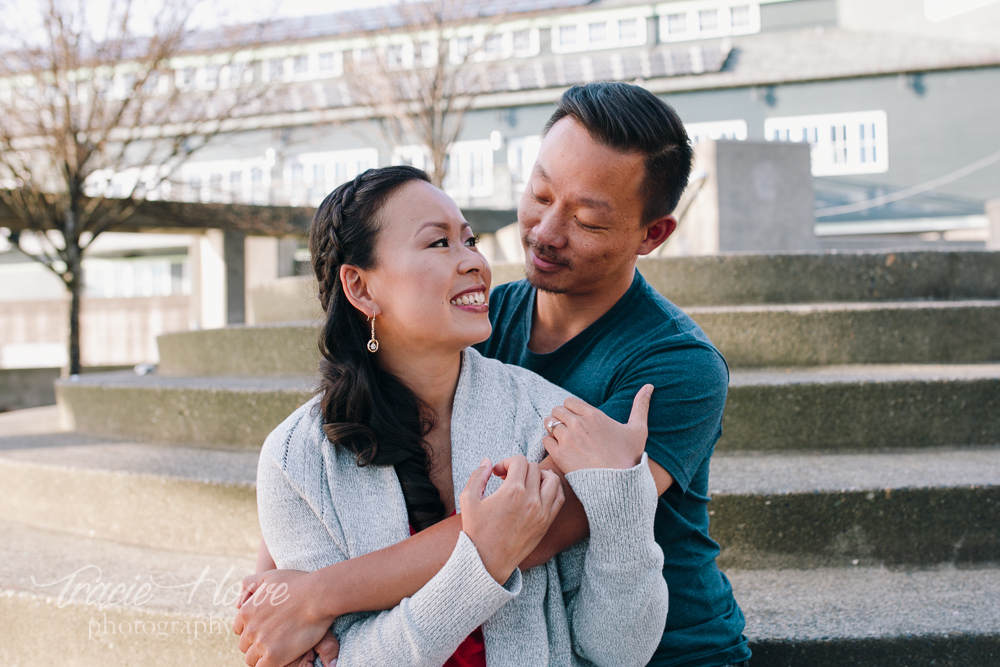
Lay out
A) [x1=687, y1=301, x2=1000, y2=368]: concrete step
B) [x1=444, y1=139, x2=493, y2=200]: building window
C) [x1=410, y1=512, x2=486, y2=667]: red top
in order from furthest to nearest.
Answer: [x1=444, y1=139, x2=493, y2=200]: building window → [x1=687, y1=301, x2=1000, y2=368]: concrete step → [x1=410, y1=512, x2=486, y2=667]: red top

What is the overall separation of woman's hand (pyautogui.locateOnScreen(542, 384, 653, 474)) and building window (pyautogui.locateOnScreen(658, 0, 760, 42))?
20.5m

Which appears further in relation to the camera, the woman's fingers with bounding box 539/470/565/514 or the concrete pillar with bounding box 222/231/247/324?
the concrete pillar with bounding box 222/231/247/324

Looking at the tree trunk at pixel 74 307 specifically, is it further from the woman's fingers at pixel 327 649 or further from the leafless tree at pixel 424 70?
the woman's fingers at pixel 327 649

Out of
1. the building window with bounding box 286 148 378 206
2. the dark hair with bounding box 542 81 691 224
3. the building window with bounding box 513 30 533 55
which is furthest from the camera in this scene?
the building window with bounding box 513 30 533 55

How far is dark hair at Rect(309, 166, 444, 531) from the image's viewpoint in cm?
150

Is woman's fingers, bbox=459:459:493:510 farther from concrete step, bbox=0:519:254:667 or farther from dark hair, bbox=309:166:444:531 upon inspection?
concrete step, bbox=0:519:254:667

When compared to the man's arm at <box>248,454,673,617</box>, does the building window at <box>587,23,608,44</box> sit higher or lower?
higher

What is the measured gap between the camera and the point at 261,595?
1381 mm

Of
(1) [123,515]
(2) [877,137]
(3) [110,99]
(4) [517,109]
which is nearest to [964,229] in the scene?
(2) [877,137]

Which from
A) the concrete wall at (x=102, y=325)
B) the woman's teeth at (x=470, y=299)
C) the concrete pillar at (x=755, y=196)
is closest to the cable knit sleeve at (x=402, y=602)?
the woman's teeth at (x=470, y=299)

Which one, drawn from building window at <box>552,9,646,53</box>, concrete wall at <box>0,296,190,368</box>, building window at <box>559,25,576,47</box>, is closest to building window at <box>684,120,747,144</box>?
building window at <box>552,9,646,53</box>

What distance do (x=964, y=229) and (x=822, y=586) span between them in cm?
1726

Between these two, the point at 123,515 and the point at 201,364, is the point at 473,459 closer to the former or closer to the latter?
the point at 123,515

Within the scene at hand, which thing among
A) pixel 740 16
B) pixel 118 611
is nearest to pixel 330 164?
pixel 740 16
